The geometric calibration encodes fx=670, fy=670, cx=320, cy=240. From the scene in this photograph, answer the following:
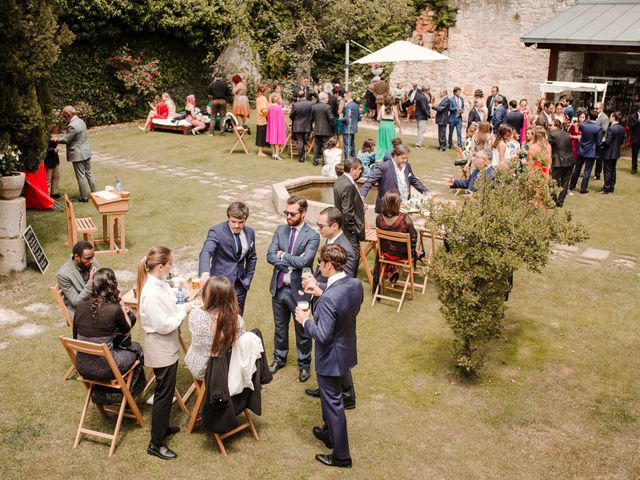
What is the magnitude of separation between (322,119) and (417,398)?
10.6 m

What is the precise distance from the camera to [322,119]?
1581 cm

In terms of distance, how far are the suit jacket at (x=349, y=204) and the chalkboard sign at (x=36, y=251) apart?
4.11 meters

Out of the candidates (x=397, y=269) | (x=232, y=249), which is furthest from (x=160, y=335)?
(x=397, y=269)

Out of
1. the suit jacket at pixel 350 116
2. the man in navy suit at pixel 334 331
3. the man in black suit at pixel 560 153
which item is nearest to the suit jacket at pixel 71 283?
the man in navy suit at pixel 334 331

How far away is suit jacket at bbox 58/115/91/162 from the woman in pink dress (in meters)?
5.55

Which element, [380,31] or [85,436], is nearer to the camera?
[85,436]

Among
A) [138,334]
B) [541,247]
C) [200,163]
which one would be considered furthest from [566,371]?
[200,163]

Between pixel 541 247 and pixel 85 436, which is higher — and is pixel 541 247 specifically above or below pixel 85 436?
above

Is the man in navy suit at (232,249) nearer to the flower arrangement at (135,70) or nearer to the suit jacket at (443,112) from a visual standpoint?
the suit jacket at (443,112)

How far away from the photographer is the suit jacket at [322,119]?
51.6 feet

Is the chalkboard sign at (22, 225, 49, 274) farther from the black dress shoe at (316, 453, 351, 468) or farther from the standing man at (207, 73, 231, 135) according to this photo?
the standing man at (207, 73, 231, 135)

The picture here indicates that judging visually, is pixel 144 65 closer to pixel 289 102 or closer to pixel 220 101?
pixel 220 101

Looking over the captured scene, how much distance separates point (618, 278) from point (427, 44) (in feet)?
58.1

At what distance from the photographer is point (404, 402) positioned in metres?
6.12
